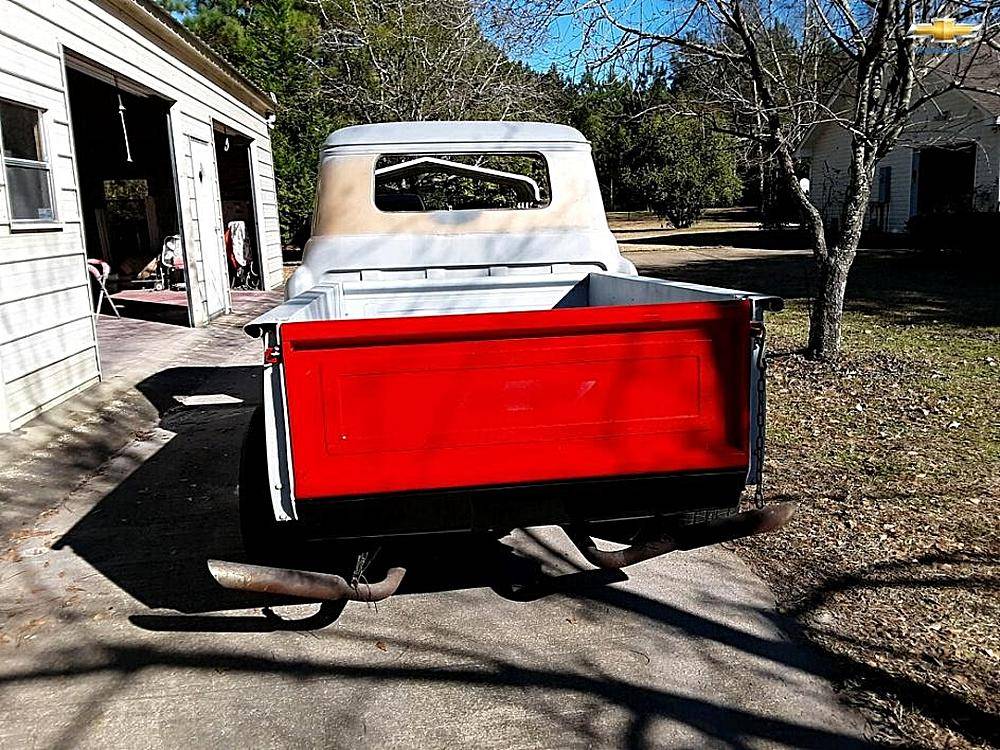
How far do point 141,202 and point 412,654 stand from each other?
78.1 ft

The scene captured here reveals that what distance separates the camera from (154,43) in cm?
1110

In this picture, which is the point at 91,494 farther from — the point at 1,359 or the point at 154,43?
the point at 154,43

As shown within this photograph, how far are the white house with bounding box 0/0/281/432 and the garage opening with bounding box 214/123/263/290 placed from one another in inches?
1.9

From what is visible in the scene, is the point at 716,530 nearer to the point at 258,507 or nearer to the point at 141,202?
the point at 258,507

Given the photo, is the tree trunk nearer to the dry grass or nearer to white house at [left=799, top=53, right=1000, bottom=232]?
the dry grass

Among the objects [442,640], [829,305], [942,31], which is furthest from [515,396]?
[829,305]

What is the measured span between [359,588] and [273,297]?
46.8ft

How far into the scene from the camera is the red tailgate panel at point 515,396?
8.98ft

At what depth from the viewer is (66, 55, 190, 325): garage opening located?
12.5 metres

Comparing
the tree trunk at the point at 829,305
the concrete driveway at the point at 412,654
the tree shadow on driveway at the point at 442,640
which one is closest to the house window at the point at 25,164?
the tree shadow on driveway at the point at 442,640

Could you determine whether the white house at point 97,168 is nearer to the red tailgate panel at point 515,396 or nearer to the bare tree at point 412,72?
the bare tree at point 412,72

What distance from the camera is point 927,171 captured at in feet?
88.2

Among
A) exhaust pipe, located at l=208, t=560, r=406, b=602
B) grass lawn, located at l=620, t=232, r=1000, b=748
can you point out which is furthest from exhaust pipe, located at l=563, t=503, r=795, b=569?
exhaust pipe, located at l=208, t=560, r=406, b=602

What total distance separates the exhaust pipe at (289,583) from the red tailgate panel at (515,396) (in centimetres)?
33
